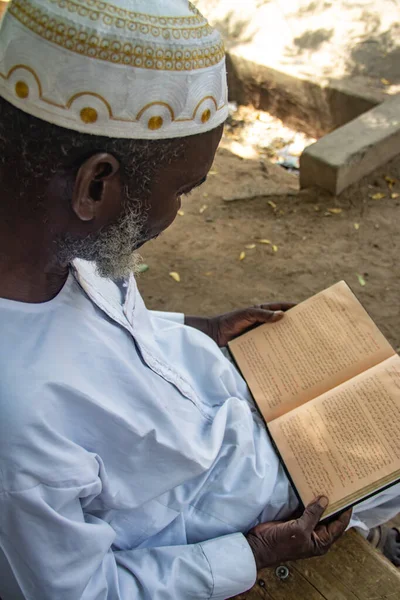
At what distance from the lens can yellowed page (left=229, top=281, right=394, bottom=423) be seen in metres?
1.81

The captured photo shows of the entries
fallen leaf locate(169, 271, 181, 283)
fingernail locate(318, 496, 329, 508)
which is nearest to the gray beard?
fingernail locate(318, 496, 329, 508)

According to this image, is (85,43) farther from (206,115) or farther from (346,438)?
(346,438)

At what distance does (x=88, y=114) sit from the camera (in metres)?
1.04

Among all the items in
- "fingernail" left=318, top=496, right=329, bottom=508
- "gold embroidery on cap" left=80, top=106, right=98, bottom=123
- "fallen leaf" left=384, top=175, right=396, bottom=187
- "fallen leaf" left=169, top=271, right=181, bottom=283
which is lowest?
"fallen leaf" left=169, top=271, right=181, bottom=283

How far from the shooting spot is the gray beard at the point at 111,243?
1208 mm

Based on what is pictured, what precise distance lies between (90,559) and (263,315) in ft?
3.49

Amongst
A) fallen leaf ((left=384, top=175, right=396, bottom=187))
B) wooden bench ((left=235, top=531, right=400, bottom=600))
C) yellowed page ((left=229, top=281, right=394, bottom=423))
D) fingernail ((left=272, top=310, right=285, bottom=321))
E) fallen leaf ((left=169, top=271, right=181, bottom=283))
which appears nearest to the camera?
wooden bench ((left=235, top=531, right=400, bottom=600))

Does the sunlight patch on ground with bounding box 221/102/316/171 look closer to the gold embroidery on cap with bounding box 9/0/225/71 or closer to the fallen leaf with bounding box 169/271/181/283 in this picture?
the fallen leaf with bounding box 169/271/181/283

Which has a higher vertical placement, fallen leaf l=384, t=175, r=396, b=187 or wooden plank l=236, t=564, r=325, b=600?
fallen leaf l=384, t=175, r=396, b=187

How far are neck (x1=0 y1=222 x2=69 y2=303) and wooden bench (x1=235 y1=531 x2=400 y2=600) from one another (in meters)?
1.00

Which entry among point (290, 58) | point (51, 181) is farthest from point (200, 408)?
point (290, 58)

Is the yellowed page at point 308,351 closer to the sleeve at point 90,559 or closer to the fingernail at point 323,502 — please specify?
the fingernail at point 323,502

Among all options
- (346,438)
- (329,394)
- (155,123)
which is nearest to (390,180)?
(329,394)

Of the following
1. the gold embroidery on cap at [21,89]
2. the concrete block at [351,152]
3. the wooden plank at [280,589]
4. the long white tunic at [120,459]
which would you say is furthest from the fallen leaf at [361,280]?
the gold embroidery on cap at [21,89]
